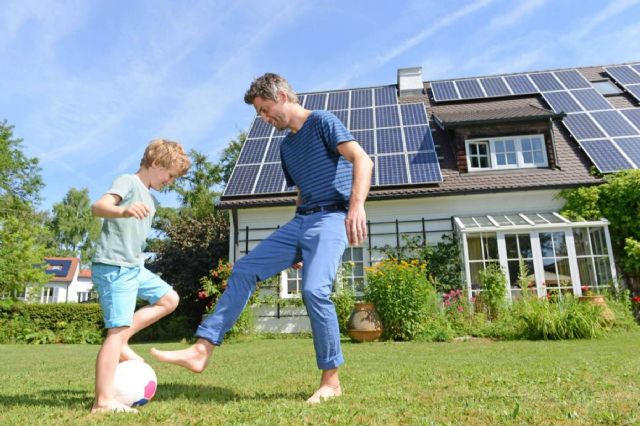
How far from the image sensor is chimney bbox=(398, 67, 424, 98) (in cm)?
1762

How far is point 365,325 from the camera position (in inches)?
333

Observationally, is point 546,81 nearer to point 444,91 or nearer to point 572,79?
point 572,79

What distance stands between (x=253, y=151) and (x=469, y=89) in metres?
8.19

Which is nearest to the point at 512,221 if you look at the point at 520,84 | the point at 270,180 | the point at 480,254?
the point at 480,254

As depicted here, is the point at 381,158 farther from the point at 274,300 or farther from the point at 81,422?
the point at 81,422

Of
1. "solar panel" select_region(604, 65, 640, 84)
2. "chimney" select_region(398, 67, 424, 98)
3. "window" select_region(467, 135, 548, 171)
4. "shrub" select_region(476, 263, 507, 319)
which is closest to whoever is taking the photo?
"shrub" select_region(476, 263, 507, 319)

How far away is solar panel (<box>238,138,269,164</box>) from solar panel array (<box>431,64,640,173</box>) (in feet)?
20.7

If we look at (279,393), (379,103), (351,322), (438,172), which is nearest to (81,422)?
(279,393)

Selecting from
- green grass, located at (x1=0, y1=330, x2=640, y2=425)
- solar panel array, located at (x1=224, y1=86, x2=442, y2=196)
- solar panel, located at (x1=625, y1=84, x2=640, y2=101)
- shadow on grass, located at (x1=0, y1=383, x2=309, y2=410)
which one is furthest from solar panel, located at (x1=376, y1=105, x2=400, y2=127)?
shadow on grass, located at (x1=0, y1=383, x2=309, y2=410)

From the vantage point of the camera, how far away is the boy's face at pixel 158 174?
3.08 metres

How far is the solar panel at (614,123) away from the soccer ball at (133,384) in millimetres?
14132

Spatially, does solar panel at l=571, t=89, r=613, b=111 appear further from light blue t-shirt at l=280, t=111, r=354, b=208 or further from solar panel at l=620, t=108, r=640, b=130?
light blue t-shirt at l=280, t=111, r=354, b=208

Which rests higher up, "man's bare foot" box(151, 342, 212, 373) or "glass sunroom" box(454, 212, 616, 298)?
"glass sunroom" box(454, 212, 616, 298)

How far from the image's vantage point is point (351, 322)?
8578mm
